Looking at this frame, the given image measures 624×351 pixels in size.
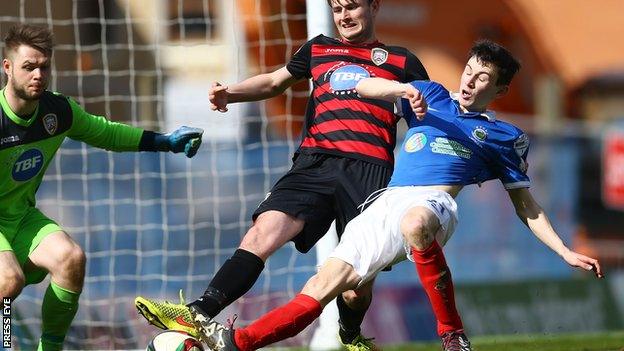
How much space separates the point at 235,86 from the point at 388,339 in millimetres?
6201

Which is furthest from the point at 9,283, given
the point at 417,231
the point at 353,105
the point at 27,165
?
the point at 417,231

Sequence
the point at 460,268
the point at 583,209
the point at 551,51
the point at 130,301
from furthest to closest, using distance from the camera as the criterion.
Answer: the point at 551,51
the point at 583,209
the point at 460,268
the point at 130,301

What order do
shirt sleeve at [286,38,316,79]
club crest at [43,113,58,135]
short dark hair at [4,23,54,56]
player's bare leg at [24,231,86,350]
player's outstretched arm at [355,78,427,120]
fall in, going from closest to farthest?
player's outstretched arm at [355,78,427,120], short dark hair at [4,23,54,56], player's bare leg at [24,231,86,350], club crest at [43,113,58,135], shirt sleeve at [286,38,316,79]

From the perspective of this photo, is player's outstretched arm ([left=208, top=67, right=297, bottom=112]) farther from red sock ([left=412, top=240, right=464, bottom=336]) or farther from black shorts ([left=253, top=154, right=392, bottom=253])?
red sock ([left=412, top=240, right=464, bottom=336])

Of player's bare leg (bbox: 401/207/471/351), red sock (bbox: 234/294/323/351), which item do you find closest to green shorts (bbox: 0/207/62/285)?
red sock (bbox: 234/294/323/351)

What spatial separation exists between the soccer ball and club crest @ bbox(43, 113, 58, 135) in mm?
1557

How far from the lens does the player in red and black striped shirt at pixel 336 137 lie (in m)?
7.29

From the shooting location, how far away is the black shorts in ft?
24.1

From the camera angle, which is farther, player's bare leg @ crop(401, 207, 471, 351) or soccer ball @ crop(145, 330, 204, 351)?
player's bare leg @ crop(401, 207, 471, 351)

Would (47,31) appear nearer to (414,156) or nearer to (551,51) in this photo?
(414,156)

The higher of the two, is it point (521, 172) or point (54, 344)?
point (521, 172)

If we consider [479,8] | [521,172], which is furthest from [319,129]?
[479,8]

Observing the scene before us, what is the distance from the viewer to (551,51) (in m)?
28.6

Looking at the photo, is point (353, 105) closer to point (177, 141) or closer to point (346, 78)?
point (346, 78)
